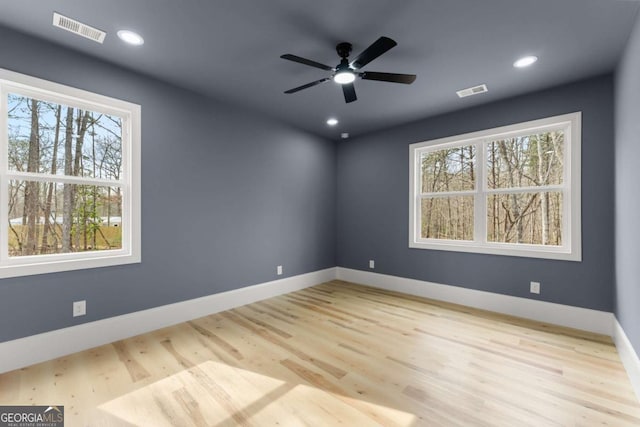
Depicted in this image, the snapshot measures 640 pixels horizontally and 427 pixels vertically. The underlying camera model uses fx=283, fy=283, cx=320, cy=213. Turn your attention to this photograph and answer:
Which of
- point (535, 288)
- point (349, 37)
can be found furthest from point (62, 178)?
point (535, 288)

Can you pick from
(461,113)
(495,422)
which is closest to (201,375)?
(495,422)

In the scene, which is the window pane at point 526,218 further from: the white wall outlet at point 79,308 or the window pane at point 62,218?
the white wall outlet at point 79,308

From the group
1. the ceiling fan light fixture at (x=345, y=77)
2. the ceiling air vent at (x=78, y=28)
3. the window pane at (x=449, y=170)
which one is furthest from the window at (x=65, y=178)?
the window pane at (x=449, y=170)

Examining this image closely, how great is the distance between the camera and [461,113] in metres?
3.97

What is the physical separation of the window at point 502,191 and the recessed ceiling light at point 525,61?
0.91 meters

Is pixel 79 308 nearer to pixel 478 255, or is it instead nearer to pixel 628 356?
pixel 478 255

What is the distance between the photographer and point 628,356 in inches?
88.7

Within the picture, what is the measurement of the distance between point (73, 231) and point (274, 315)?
2243mm

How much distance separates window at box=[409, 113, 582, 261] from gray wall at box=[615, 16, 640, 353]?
1.42 feet

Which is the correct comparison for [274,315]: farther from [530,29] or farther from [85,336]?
[530,29]

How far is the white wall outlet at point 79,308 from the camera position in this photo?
2553 mm

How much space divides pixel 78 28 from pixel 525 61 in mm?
3889

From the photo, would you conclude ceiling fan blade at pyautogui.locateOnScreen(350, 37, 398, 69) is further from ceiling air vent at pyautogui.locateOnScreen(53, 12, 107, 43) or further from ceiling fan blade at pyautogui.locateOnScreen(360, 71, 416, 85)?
ceiling air vent at pyautogui.locateOnScreen(53, 12, 107, 43)

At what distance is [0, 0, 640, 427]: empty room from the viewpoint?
6.60 ft
